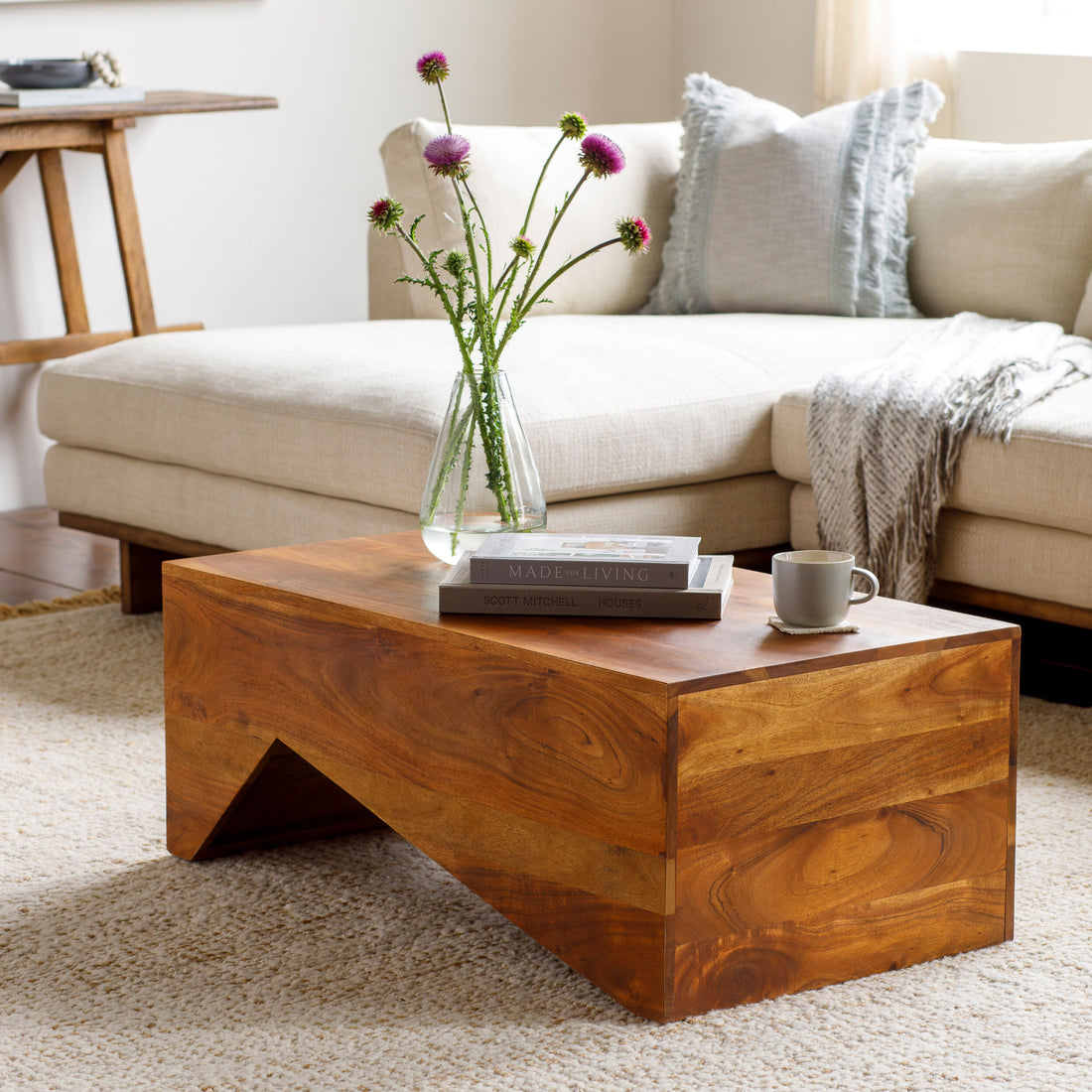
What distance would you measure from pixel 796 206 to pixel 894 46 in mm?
1276

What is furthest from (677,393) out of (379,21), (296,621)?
(379,21)

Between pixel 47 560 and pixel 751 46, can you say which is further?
pixel 751 46

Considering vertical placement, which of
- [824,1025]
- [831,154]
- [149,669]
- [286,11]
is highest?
[286,11]

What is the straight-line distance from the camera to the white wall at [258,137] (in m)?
3.92

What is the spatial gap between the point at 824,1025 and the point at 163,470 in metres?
1.64

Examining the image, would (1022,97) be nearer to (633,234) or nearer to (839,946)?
(633,234)

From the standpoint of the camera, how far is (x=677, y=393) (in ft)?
8.25

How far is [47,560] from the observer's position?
3.40 meters

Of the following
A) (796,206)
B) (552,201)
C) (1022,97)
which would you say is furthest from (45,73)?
(1022,97)

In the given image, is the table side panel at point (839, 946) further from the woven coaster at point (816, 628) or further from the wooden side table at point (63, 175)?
the wooden side table at point (63, 175)

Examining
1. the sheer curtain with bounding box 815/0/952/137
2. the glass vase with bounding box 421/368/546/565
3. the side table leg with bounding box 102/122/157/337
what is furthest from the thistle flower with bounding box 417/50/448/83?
the sheer curtain with bounding box 815/0/952/137

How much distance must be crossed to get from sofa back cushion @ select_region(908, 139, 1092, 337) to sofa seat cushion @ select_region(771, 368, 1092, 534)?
2.16ft

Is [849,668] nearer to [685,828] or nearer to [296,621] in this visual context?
[685,828]

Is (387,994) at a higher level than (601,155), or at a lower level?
lower
